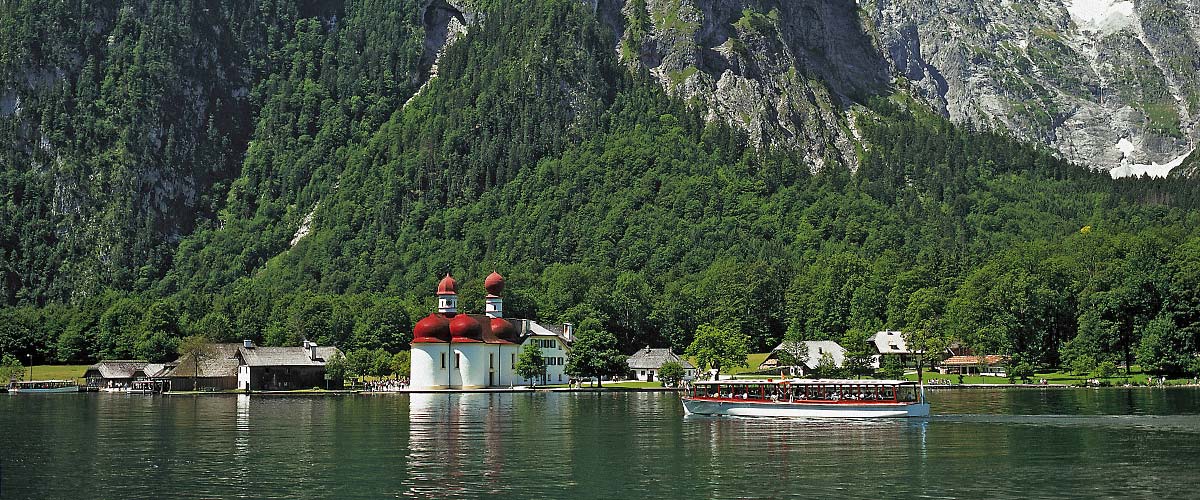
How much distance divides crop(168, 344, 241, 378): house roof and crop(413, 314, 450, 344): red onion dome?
24.0m

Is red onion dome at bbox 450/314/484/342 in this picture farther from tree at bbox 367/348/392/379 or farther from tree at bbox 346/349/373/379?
tree at bbox 367/348/392/379

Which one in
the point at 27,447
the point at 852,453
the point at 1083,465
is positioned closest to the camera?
the point at 1083,465

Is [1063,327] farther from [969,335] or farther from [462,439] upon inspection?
[462,439]

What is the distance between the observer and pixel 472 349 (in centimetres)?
17112

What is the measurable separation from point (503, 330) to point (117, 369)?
51745mm

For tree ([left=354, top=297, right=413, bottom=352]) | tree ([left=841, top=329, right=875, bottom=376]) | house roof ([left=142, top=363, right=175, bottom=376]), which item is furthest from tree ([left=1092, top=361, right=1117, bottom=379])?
house roof ([left=142, top=363, right=175, bottom=376])

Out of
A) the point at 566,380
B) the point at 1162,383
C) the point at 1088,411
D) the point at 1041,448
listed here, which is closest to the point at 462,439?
the point at 1041,448

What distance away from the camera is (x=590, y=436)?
287 ft

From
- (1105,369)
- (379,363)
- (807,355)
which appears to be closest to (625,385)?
(807,355)

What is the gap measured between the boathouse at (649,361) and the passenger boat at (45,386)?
68.3 m

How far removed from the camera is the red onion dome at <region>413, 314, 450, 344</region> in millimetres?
169875

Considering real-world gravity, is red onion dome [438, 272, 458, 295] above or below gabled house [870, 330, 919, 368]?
above

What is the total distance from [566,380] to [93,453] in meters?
111

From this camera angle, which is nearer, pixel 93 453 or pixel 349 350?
pixel 93 453
